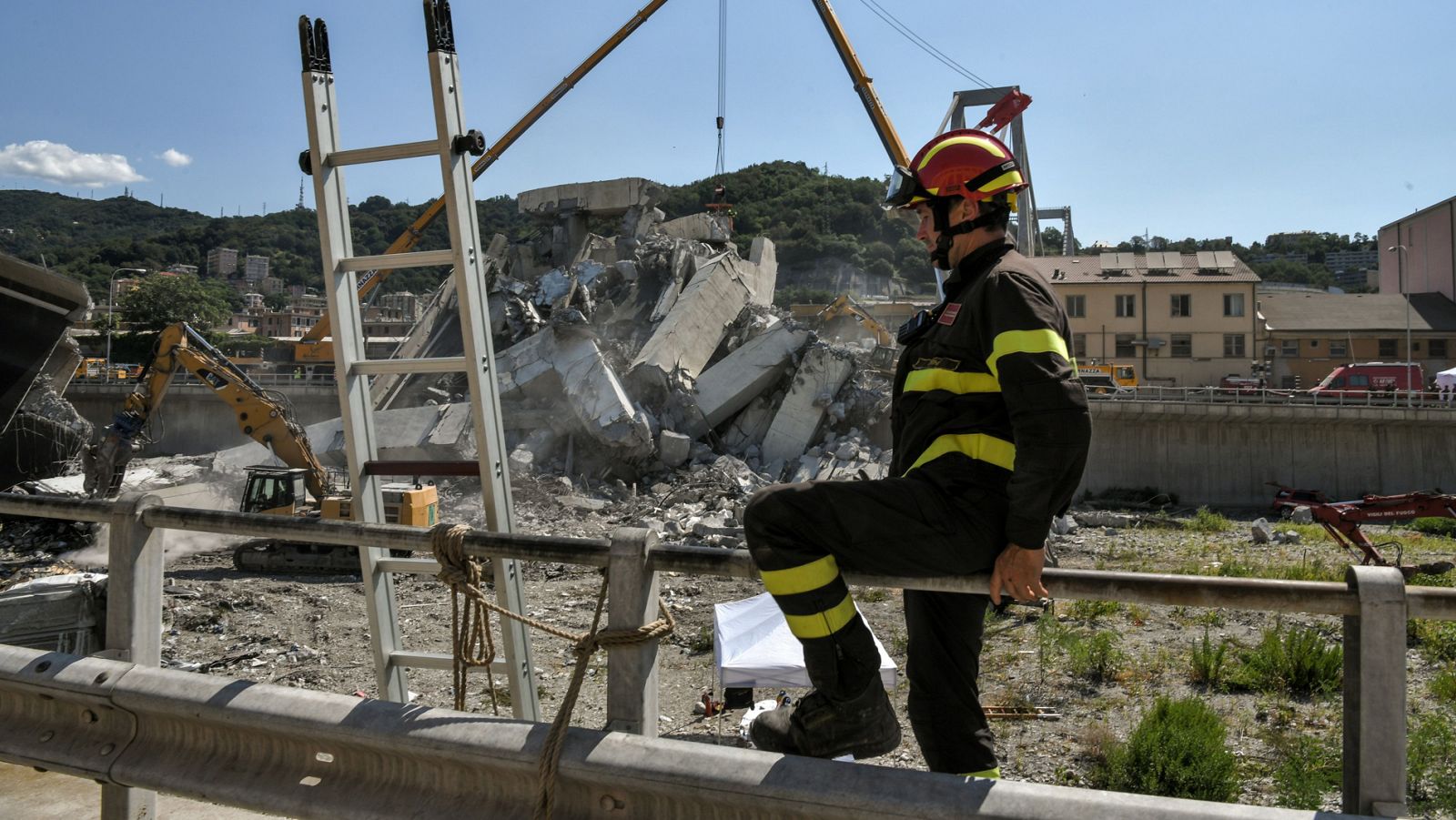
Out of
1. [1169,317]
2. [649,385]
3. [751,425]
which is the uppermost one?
[1169,317]

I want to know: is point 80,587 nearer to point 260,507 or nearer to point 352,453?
point 352,453

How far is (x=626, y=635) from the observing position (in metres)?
2.24

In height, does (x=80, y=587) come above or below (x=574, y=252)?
below

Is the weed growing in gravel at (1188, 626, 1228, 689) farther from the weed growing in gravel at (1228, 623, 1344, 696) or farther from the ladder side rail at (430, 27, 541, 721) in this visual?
the ladder side rail at (430, 27, 541, 721)

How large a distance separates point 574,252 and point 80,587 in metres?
28.2

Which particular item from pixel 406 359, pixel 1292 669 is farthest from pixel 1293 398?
pixel 406 359

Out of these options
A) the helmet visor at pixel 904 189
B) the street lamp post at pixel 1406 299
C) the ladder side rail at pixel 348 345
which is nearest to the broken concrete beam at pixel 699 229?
the street lamp post at pixel 1406 299

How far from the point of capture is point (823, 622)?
2.15 metres

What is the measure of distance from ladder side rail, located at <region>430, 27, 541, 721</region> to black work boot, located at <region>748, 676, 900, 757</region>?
4.44 ft

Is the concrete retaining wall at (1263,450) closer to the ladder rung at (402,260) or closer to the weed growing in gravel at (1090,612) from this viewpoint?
the weed growing in gravel at (1090,612)

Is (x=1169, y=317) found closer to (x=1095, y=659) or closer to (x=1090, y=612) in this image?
(x=1090, y=612)

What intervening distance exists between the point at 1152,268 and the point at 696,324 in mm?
25066

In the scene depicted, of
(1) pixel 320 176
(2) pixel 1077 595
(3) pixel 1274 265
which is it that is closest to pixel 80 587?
(1) pixel 320 176

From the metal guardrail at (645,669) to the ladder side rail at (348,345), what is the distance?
65 cm
